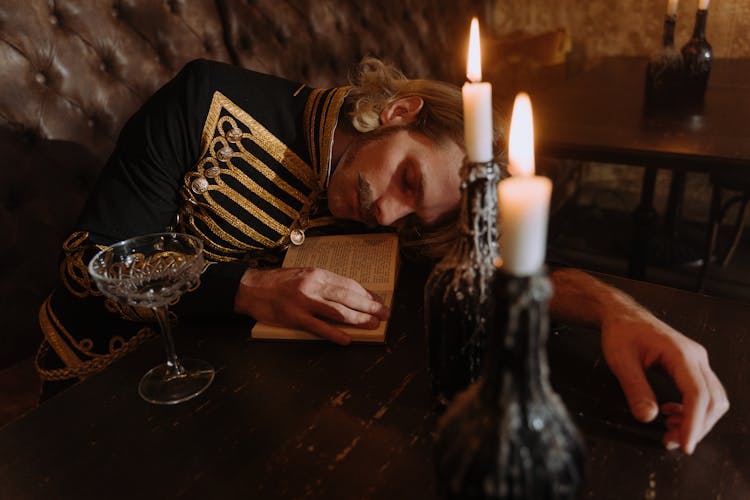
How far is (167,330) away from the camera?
0.79 m

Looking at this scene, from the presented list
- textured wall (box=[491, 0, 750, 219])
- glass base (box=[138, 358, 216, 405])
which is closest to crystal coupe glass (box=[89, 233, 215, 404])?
glass base (box=[138, 358, 216, 405])

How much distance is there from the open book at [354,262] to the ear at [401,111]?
26cm

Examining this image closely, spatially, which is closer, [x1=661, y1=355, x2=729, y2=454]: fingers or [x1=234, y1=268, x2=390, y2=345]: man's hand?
[x1=661, y1=355, x2=729, y2=454]: fingers

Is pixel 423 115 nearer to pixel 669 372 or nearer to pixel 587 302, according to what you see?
pixel 587 302

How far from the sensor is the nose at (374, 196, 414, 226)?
3.76ft

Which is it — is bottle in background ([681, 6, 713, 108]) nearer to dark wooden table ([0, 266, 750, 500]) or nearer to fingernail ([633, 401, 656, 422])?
dark wooden table ([0, 266, 750, 500])

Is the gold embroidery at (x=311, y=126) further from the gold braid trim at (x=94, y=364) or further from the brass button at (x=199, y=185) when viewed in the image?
the gold braid trim at (x=94, y=364)

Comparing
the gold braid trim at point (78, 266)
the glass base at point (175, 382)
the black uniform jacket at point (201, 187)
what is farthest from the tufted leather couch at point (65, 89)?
the glass base at point (175, 382)

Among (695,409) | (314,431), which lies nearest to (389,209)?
(314,431)

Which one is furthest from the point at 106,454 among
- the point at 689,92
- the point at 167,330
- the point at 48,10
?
the point at 689,92

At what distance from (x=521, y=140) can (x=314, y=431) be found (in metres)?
0.42

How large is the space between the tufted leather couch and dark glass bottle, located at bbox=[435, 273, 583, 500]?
131cm

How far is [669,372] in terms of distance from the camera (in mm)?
672

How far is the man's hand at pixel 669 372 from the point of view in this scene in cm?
62
